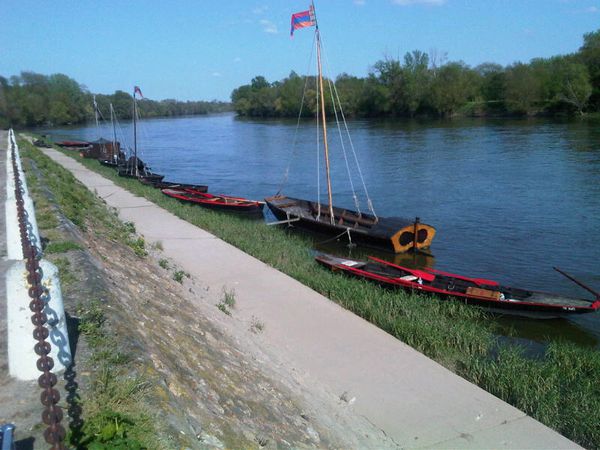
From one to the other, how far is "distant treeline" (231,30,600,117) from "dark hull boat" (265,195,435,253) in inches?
2430

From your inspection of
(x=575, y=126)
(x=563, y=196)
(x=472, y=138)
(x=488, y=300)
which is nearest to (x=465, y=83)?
(x=575, y=126)

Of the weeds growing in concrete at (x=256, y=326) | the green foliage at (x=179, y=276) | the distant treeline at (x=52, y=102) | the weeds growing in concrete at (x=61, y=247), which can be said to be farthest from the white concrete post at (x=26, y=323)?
the distant treeline at (x=52, y=102)

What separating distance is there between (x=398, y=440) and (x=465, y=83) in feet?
305

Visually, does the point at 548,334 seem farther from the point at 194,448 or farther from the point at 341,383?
the point at 194,448

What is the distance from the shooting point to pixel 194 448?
4.13 metres

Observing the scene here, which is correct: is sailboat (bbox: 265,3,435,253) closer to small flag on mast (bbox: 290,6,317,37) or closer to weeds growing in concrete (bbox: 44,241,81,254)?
small flag on mast (bbox: 290,6,317,37)

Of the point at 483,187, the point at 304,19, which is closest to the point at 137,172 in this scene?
the point at 304,19

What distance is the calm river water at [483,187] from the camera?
16.5m

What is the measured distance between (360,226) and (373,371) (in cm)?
1274

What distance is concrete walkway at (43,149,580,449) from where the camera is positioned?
646 centimetres

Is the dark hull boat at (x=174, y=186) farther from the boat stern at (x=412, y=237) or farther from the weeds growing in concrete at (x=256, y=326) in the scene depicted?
the weeds growing in concrete at (x=256, y=326)

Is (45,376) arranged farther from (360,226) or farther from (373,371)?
(360,226)

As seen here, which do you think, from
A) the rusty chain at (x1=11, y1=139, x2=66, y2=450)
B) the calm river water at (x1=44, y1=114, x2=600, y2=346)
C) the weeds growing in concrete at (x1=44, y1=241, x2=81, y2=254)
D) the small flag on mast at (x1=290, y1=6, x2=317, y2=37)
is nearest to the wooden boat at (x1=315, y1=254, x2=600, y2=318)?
the calm river water at (x1=44, y1=114, x2=600, y2=346)

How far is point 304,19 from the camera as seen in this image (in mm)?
17656
